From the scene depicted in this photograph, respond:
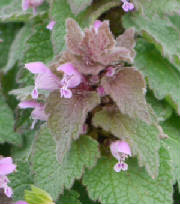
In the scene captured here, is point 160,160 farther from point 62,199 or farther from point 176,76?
point 176,76

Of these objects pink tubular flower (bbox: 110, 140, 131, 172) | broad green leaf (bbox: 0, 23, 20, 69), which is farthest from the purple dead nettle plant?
broad green leaf (bbox: 0, 23, 20, 69)

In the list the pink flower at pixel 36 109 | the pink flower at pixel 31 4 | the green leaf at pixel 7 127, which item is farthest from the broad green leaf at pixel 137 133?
the pink flower at pixel 31 4

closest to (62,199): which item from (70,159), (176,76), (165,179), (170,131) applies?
(70,159)

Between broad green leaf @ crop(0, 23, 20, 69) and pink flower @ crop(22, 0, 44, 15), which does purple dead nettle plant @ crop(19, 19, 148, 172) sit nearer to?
pink flower @ crop(22, 0, 44, 15)

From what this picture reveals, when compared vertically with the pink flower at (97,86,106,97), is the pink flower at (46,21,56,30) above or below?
above

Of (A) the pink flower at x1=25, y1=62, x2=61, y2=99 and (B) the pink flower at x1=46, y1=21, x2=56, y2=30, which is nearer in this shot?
(A) the pink flower at x1=25, y1=62, x2=61, y2=99

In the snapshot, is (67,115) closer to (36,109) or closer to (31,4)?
(36,109)
